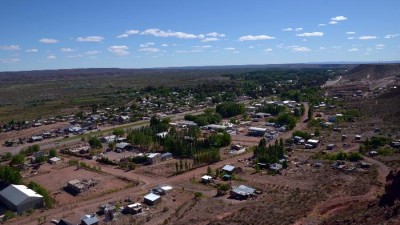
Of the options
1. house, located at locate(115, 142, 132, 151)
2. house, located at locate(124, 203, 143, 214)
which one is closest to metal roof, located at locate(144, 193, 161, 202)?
house, located at locate(124, 203, 143, 214)

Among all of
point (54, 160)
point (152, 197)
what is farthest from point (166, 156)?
point (152, 197)

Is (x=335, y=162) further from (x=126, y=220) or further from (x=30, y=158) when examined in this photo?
(x=30, y=158)

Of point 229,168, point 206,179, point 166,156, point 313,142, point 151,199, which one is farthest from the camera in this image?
point 313,142

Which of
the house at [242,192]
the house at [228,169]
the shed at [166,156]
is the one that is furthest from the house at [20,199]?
the house at [228,169]

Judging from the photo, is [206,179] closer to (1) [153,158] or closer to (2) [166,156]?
(1) [153,158]

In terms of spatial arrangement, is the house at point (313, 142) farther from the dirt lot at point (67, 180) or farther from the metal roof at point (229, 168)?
the dirt lot at point (67, 180)

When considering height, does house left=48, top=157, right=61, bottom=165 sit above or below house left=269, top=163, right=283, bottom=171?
below

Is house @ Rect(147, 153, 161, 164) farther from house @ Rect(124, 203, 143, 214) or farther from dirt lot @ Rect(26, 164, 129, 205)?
house @ Rect(124, 203, 143, 214)
